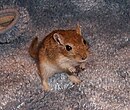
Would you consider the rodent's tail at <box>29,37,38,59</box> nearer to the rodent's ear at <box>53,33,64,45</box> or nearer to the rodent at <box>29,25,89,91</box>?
the rodent at <box>29,25,89,91</box>

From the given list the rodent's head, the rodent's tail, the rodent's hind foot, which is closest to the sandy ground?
the rodent's hind foot

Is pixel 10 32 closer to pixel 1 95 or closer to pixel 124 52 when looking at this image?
pixel 1 95

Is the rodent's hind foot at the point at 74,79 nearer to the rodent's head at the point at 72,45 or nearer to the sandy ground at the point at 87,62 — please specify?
the sandy ground at the point at 87,62

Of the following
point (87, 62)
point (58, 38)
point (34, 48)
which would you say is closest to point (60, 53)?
point (58, 38)

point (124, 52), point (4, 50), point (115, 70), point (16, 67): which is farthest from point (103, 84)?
point (4, 50)

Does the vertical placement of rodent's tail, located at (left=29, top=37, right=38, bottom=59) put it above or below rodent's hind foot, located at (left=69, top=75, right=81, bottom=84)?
above

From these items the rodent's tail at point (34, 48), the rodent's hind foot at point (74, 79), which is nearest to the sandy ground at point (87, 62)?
the rodent's hind foot at point (74, 79)
